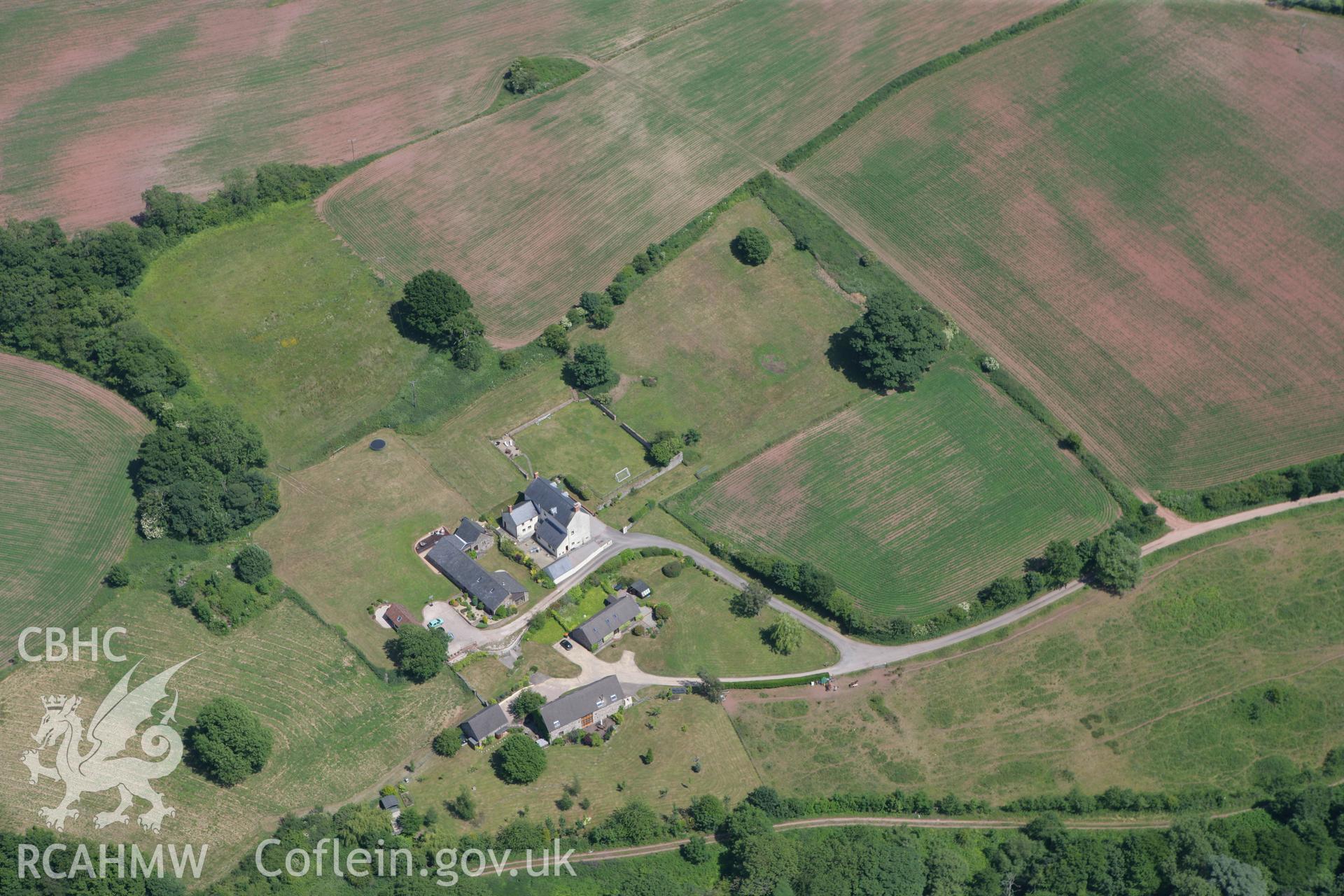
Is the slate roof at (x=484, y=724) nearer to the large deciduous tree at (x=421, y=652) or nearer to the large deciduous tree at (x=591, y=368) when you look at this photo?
the large deciduous tree at (x=421, y=652)

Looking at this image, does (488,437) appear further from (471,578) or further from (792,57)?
(792,57)

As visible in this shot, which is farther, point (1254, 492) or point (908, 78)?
point (908, 78)

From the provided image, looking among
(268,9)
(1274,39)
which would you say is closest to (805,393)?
(1274,39)

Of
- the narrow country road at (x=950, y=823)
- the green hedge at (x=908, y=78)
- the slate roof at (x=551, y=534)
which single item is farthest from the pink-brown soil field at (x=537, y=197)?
the narrow country road at (x=950, y=823)

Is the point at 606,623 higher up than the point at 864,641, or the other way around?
the point at 606,623

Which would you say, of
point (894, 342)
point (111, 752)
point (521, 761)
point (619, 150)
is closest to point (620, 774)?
point (521, 761)

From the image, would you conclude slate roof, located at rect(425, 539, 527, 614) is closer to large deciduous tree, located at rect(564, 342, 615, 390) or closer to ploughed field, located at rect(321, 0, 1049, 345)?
large deciduous tree, located at rect(564, 342, 615, 390)

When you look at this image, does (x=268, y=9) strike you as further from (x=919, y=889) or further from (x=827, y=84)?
(x=919, y=889)

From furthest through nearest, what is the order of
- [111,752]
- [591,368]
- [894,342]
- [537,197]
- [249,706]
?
1. [537,197]
2. [894,342]
3. [591,368]
4. [249,706]
5. [111,752]
